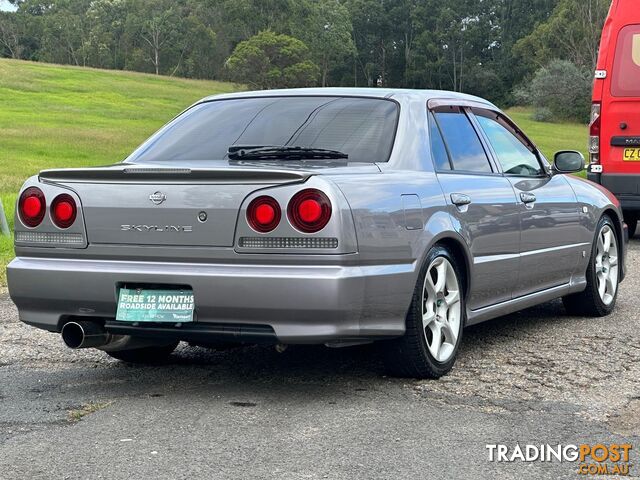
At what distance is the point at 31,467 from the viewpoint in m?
4.03

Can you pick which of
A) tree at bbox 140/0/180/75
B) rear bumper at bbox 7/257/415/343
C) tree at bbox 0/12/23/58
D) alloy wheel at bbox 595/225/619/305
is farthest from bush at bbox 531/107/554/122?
tree at bbox 0/12/23/58

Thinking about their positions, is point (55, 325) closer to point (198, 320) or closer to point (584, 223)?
point (198, 320)

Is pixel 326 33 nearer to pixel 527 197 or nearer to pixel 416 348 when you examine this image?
pixel 527 197

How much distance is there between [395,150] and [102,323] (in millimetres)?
1717

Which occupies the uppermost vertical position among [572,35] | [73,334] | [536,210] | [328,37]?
[328,37]

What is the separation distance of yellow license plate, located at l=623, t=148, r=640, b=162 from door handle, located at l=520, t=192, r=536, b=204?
18.5ft

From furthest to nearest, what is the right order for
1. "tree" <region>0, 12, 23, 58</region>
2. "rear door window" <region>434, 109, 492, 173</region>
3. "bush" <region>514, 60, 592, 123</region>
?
"tree" <region>0, 12, 23, 58</region> → "bush" <region>514, 60, 592, 123</region> → "rear door window" <region>434, 109, 492, 173</region>

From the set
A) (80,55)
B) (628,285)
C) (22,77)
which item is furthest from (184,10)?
(628,285)

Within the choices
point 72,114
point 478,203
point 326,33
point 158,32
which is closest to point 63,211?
point 478,203

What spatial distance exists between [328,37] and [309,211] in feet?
318

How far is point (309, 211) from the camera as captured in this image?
15.7 feet

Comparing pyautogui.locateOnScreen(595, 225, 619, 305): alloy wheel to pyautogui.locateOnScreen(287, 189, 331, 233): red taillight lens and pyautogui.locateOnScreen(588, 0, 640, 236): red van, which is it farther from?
pyautogui.locateOnScreen(588, 0, 640, 236): red van

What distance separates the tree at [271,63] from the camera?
78.6 m

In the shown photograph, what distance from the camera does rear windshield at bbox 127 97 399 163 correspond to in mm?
5637
